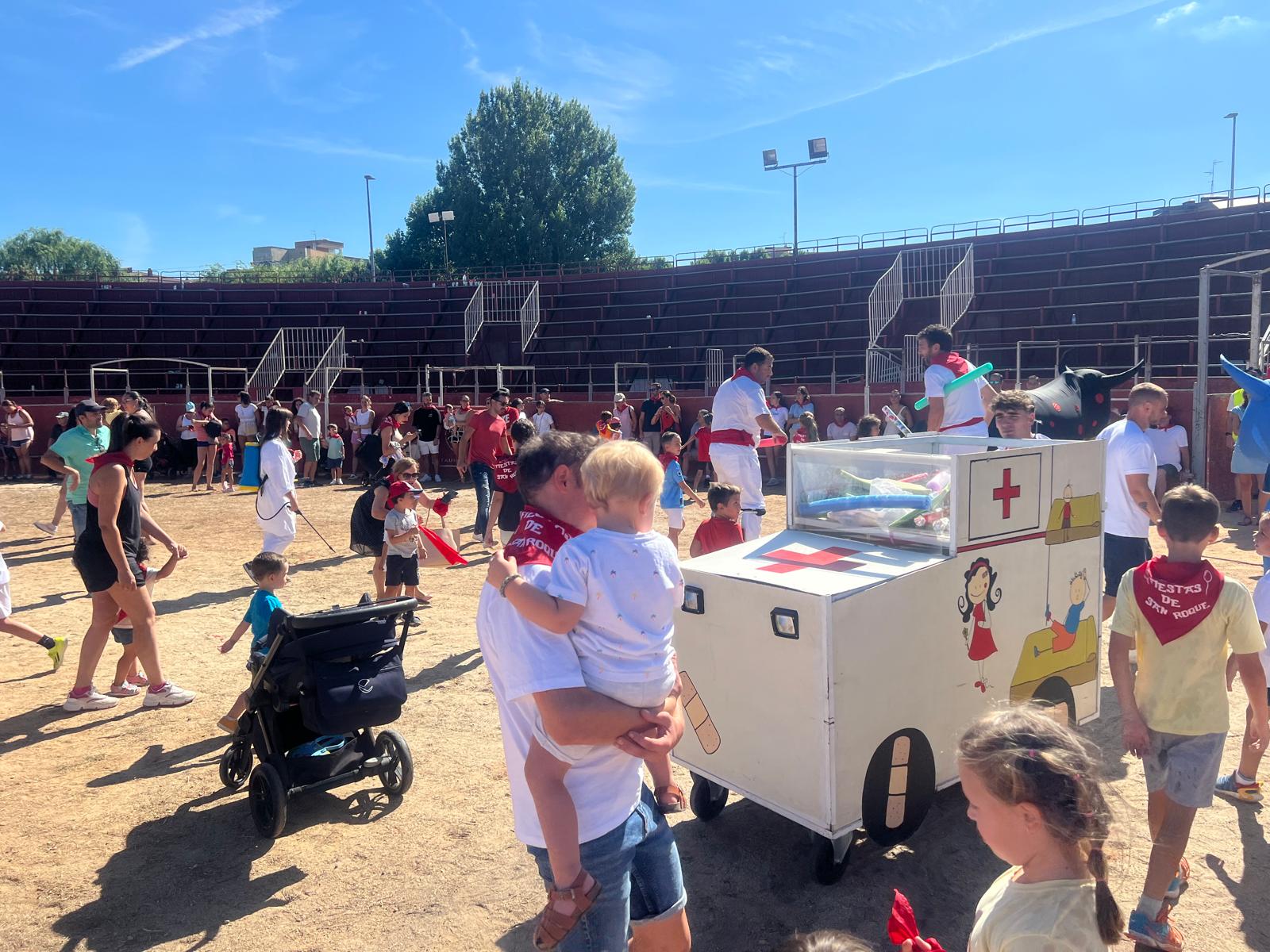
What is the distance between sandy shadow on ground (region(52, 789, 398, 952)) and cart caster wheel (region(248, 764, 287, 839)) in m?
0.07

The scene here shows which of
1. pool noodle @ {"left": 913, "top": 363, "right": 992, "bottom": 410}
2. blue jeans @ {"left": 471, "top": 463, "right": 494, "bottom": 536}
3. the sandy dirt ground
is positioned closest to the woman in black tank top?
the sandy dirt ground

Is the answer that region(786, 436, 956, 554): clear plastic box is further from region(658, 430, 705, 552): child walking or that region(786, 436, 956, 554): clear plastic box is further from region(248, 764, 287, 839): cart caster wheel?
region(658, 430, 705, 552): child walking

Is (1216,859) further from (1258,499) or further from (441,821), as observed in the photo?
(1258,499)

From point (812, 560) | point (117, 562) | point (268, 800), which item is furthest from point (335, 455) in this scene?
point (812, 560)

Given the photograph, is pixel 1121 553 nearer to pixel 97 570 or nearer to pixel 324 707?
pixel 324 707

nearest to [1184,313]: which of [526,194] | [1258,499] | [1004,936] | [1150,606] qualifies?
[1258,499]

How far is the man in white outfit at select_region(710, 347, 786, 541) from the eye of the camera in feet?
22.5

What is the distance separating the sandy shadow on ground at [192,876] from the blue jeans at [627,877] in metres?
1.87

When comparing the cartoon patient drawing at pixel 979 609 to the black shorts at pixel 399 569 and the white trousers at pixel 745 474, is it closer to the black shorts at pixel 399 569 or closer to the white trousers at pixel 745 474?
the white trousers at pixel 745 474

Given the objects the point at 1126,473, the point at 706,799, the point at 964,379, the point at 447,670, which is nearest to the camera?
the point at 706,799

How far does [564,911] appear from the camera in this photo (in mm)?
1924

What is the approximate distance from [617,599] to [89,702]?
4.76m

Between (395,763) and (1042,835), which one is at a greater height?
(1042,835)

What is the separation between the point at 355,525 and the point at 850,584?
493 cm
